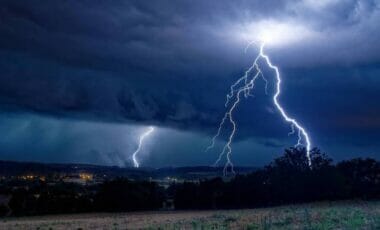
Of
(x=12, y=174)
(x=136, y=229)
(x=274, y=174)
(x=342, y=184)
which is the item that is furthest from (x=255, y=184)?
(x=12, y=174)

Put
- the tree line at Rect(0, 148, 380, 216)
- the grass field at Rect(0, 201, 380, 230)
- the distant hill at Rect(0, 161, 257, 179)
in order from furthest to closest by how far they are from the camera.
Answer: the distant hill at Rect(0, 161, 257, 179), the tree line at Rect(0, 148, 380, 216), the grass field at Rect(0, 201, 380, 230)

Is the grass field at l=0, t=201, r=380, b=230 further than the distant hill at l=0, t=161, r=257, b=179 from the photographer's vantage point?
No

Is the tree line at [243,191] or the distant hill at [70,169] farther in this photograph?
the distant hill at [70,169]

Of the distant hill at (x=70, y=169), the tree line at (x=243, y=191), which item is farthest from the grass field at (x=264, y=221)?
the distant hill at (x=70, y=169)

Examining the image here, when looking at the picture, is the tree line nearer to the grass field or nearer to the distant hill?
the grass field

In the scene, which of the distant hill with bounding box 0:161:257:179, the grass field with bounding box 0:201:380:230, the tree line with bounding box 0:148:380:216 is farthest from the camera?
the distant hill with bounding box 0:161:257:179

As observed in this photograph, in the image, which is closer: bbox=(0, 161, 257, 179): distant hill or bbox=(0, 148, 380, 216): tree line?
bbox=(0, 148, 380, 216): tree line

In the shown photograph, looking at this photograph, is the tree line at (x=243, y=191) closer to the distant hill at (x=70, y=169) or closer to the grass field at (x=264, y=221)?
the grass field at (x=264, y=221)

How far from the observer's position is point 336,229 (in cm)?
2353

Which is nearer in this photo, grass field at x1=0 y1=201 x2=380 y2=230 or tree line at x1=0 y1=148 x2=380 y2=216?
grass field at x1=0 y1=201 x2=380 y2=230

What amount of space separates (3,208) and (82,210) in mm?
9328

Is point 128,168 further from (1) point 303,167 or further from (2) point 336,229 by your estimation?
(2) point 336,229

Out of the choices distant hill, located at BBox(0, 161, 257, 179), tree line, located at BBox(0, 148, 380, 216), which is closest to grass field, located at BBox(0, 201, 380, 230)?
tree line, located at BBox(0, 148, 380, 216)

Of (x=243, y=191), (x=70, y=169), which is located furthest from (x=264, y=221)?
(x=70, y=169)
